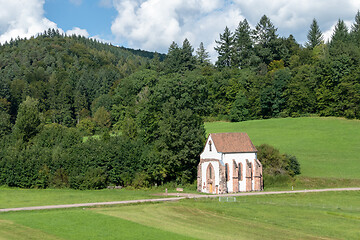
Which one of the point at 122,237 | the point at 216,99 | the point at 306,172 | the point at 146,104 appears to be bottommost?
the point at 122,237

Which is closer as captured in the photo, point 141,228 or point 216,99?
point 141,228

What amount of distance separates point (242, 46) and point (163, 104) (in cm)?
8569

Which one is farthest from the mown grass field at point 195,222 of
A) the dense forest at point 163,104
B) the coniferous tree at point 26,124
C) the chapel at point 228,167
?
the coniferous tree at point 26,124

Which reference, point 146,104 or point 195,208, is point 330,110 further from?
point 195,208

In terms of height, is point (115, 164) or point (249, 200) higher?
point (115, 164)

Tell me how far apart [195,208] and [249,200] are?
11573 millimetres

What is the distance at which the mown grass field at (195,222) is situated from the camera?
1221 inches

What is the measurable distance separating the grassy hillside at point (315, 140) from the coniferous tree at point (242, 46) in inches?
1595

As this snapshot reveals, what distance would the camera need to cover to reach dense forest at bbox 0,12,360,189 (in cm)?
6788

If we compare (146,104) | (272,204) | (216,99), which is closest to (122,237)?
(272,204)

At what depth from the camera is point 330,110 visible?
105 metres

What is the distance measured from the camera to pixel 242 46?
150 m

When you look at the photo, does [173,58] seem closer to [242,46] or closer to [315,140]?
[242,46]

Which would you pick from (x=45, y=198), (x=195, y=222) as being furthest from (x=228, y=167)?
(x=195, y=222)
